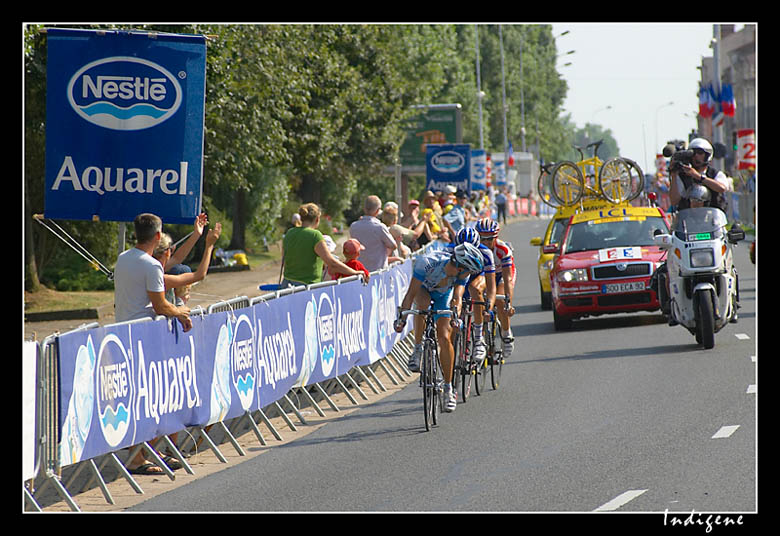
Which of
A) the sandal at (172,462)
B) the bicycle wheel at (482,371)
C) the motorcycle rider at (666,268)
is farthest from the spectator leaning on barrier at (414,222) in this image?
the sandal at (172,462)

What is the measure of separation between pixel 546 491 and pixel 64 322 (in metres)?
15.6

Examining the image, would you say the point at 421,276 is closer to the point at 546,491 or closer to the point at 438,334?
the point at 438,334

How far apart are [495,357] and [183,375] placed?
4.72 meters

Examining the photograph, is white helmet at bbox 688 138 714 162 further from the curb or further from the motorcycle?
the curb

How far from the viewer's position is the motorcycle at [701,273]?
53.4 feet

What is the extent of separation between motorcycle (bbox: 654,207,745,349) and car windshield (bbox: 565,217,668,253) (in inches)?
119

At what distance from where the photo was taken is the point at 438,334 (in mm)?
12133

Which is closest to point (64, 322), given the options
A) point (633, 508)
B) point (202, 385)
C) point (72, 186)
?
point (72, 186)

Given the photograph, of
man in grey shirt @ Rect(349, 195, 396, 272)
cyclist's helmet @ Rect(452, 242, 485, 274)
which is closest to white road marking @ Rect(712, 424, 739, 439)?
cyclist's helmet @ Rect(452, 242, 485, 274)

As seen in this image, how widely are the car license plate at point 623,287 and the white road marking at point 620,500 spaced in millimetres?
10481

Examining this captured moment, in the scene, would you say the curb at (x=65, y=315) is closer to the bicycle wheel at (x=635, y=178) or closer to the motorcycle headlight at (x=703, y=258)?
the bicycle wheel at (x=635, y=178)

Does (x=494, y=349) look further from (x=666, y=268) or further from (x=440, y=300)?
(x=666, y=268)

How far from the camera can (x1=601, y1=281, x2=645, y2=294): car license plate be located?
62.0ft

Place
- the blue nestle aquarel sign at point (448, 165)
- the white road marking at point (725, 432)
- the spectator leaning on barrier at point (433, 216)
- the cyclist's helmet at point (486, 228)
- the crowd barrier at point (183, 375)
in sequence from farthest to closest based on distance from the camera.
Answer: the blue nestle aquarel sign at point (448, 165) < the spectator leaning on barrier at point (433, 216) < the cyclist's helmet at point (486, 228) < the white road marking at point (725, 432) < the crowd barrier at point (183, 375)
